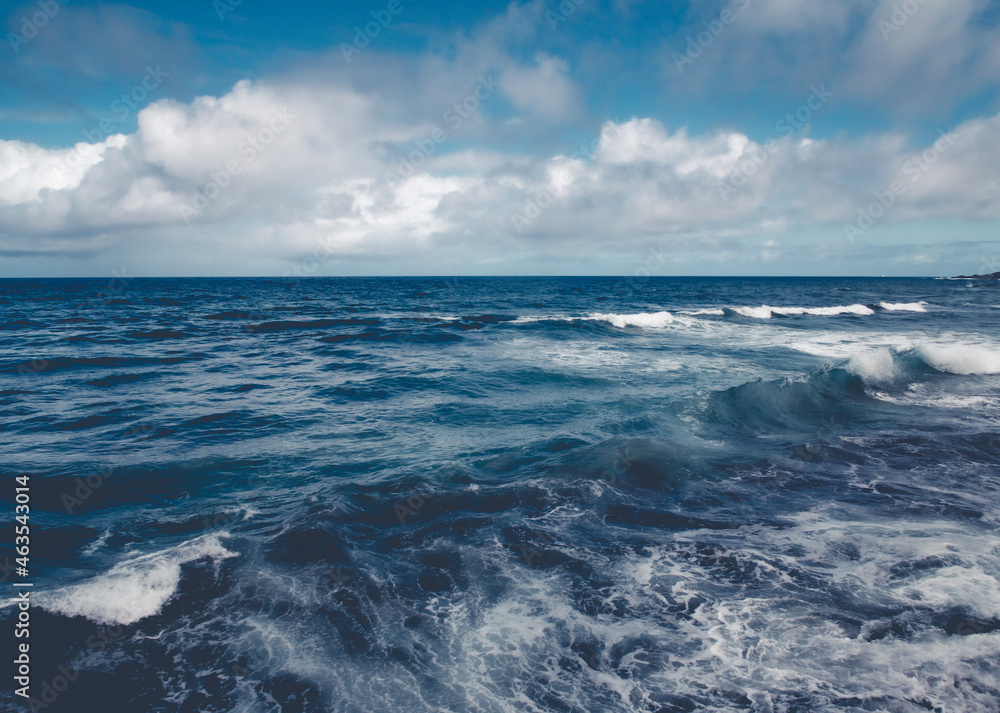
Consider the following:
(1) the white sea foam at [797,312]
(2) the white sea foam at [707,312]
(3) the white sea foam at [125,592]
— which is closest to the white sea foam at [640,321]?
(2) the white sea foam at [707,312]

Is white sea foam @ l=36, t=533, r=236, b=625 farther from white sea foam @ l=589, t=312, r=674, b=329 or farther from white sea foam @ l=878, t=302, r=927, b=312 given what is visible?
white sea foam @ l=878, t=302, r=927, b=312

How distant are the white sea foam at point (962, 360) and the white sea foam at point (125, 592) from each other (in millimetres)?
23342

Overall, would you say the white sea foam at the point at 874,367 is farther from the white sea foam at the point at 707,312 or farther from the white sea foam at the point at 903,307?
the white sea foam at the point at 903,307

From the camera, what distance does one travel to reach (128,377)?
17656 millimetres

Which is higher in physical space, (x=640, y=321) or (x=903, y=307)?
(x=903, y=307)

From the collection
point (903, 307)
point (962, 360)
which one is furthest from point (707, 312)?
point (962, 360)

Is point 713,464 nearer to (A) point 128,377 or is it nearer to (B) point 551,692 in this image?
(B) point 551,692

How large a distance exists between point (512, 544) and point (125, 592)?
474cm

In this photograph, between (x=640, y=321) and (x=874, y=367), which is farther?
(x=640, y=321)

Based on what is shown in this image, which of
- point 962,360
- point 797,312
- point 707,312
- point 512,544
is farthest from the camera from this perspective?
point 797,312

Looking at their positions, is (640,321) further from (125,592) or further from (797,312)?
(125,592)

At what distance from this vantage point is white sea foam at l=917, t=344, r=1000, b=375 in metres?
18.2

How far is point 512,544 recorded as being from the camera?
277 inches

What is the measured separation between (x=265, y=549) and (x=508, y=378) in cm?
1150
